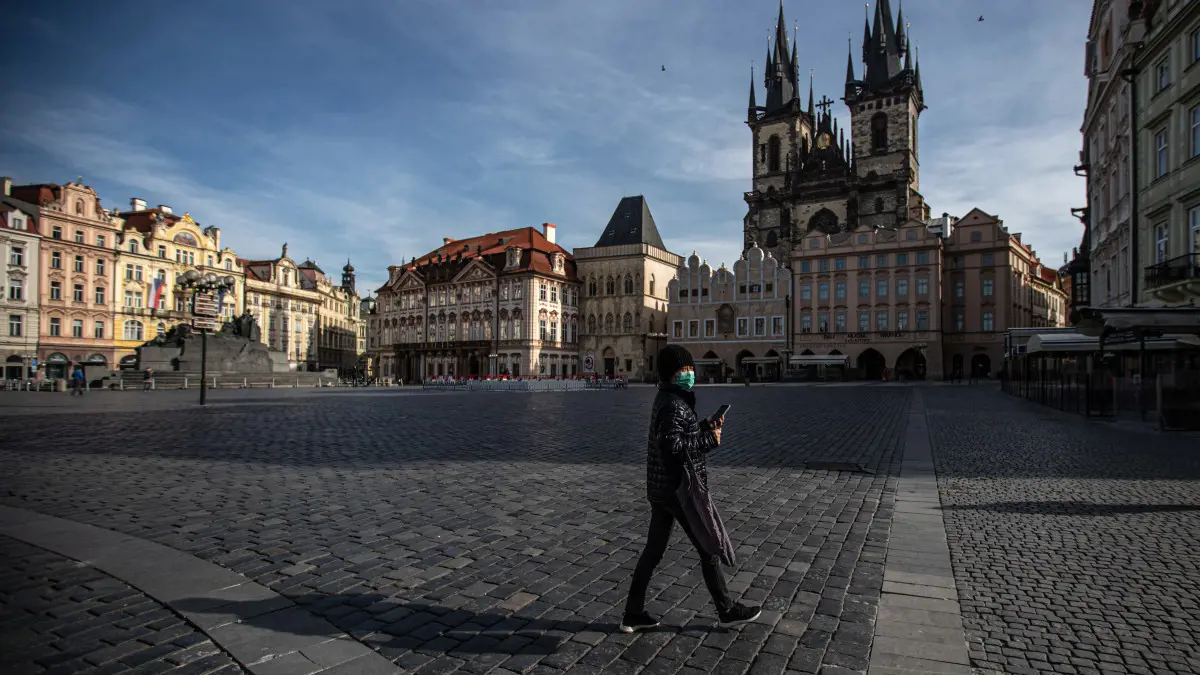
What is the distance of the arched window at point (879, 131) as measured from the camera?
8056 cm

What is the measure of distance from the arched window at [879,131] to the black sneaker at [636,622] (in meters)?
86.0

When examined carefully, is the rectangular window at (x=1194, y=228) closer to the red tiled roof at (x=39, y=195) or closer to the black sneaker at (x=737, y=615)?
the black sneaker at (x=737, y=615)

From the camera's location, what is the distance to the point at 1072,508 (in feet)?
22.2

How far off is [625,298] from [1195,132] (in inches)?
2232

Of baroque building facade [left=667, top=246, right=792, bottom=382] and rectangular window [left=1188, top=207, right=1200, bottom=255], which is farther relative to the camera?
baroque building facade [left=667, top=246, right=792, bottom=382]

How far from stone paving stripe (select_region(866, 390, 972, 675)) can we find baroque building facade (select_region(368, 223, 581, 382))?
215ft

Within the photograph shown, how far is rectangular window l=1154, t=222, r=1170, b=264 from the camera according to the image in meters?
22.2

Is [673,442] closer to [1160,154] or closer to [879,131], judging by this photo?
[1160,154]

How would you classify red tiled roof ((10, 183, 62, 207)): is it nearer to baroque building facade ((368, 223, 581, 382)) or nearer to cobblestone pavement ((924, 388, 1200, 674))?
baroque building facade ((368, 223, 581, 382))

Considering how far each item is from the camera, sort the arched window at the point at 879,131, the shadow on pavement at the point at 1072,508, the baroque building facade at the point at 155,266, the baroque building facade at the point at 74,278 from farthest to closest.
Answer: the arched window at the point at 879,131 → the baroque building facade at the point at 155,266 → the baroque building facade at the point at 74,278 → the shadow on pavement at the point at 1072,508

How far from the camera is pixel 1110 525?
6082mm

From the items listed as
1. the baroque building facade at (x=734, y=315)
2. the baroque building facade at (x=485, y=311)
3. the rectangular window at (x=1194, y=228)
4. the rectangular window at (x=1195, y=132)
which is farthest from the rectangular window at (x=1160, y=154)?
the baroque building facade at (x=485, y=311)

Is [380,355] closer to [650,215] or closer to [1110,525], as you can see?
[650,215]

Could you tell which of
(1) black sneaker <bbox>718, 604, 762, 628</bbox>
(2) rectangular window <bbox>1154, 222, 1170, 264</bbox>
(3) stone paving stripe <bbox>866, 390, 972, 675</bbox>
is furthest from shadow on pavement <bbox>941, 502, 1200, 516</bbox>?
(2) rectangular window <bbox>1154, 222, 1170, 264</bbox>
